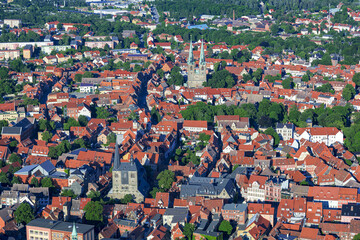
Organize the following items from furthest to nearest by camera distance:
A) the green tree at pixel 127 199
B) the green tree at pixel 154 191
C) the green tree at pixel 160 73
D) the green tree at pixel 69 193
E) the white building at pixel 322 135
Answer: the green tree at pixel 160 73 → the white building at pixel 322 135 → the green tree at pixel 69 193 → the green tree at pixel 154 191 → the green tree at pixel 127 199

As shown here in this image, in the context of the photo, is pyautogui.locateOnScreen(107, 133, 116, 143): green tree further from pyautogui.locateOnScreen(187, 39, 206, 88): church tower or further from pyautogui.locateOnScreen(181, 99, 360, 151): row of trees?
pyautogui.locateOnScreen(187, 39, 206, 88): church tower

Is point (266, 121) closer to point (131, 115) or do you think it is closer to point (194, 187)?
point (131, 115)

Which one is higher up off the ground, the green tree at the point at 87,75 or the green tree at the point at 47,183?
the green tree at the point at 47,183

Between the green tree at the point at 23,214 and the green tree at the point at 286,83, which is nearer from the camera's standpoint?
the green tree at the point at 23,214

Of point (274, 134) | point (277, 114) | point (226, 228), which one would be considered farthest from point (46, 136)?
point (226, 228)

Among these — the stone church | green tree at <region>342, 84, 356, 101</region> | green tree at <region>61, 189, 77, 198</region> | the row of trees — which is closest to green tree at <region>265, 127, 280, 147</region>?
the row of trees

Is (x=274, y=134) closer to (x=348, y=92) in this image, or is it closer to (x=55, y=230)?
(x=348, y=92)

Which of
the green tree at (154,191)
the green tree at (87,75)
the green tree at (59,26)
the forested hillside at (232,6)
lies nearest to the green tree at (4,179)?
the green tree at (154,191)

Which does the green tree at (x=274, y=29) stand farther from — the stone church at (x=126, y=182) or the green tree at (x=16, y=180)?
the green tree at (x=16, y=180)

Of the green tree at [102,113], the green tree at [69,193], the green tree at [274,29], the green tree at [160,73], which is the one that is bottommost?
the green tree at [274,29]
